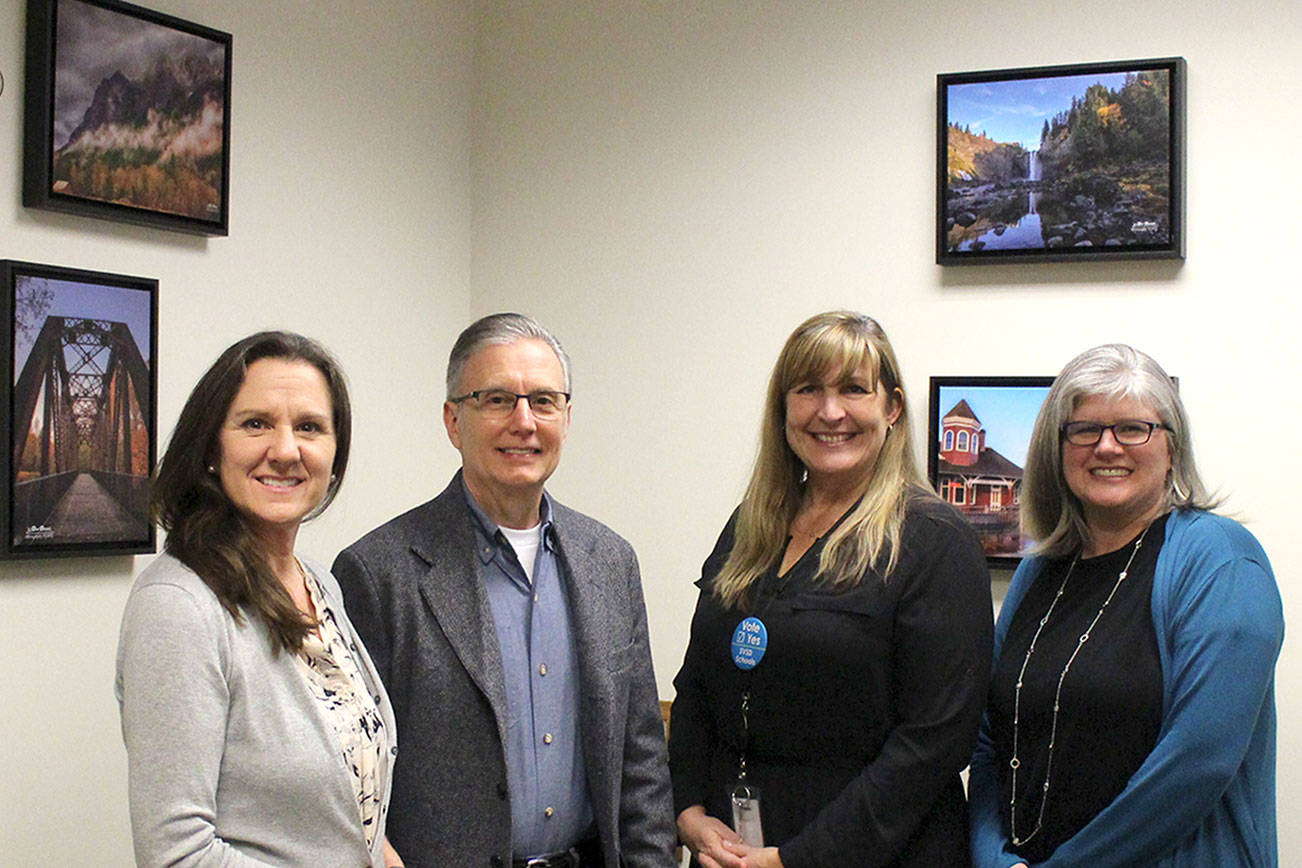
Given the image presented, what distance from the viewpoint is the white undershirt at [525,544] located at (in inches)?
96.4

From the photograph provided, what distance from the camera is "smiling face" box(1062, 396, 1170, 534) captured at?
8.00 feet

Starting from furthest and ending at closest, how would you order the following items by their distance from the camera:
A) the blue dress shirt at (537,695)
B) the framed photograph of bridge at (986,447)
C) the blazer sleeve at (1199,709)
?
1. the framed photograph of bridge at (986,447)
2. the blue dress shirt at (537,695)
3. the blazer sleeve at (1199,709)

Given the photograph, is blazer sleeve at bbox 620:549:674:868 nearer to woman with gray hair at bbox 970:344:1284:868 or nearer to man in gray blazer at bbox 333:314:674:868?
man in gray blazer at bbox 333:314:674:868

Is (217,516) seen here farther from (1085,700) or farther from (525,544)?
(1085,700)

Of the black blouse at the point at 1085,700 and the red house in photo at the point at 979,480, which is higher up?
the red house in photo at the point at 979,480

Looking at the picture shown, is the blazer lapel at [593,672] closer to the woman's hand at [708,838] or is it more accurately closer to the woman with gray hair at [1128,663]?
the woman's hand at [708,838]

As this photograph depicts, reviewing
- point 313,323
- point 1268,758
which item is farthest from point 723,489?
point 1268,758

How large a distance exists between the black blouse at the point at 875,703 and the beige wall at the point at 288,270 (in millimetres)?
1545

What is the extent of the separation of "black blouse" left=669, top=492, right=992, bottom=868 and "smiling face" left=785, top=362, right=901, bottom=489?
0.49 feet

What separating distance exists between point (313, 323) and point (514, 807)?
1958mm

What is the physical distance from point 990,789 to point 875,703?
1.08 feet

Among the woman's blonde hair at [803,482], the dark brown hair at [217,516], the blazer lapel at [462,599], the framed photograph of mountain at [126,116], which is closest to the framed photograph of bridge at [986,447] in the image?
the woman's blonde hair at [803,482]

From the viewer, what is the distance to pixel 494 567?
2432 millimetres

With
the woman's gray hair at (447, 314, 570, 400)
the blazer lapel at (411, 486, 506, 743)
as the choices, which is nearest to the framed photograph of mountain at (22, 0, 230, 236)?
the woman's gray hair at (447, 314, 570, 400)
